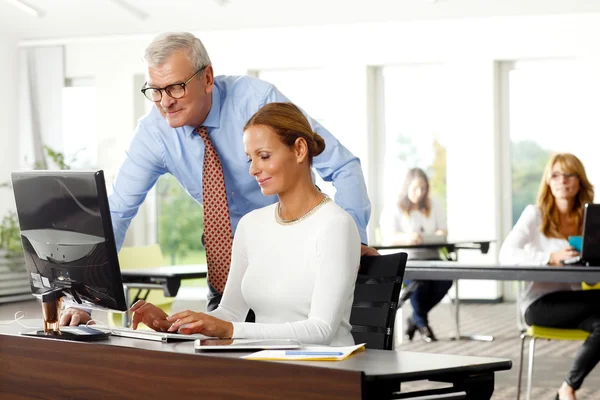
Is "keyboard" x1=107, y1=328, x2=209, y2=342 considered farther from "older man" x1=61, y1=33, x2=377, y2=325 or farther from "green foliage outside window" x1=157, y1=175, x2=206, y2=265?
"green foliage outside window" x1=157, y1=175, x2=206, y2=265

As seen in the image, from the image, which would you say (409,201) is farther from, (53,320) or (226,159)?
(53,320)

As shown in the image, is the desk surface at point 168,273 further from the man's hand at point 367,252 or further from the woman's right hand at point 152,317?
the woman's right hand at point 152,317

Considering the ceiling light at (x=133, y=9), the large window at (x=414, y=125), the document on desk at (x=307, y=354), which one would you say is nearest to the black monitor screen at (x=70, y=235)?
the document on desk at (x=307, y=354)

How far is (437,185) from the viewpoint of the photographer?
1012 cm

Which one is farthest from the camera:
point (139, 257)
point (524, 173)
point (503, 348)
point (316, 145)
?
point (524, 173)

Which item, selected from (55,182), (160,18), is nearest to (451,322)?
(160,18)

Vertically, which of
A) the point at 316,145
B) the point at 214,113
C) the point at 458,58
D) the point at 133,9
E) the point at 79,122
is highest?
the point at 133,9

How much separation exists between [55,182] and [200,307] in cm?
802

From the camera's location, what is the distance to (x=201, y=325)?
2.08 meters

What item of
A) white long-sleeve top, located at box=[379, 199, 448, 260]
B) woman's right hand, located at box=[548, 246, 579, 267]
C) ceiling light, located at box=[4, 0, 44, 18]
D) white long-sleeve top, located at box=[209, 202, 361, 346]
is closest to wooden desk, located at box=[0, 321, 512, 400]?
white long-sleeve top, located at box=[209, 202, 361, 346]

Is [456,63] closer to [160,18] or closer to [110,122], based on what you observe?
[160,18]

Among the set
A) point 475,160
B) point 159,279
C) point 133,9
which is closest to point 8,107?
point 133,9

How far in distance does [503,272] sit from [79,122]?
8221 mm

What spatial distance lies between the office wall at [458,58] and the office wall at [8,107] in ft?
9.04
